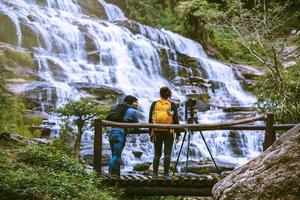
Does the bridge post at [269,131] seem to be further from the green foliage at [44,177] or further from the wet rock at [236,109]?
the wet rock at [236,109]

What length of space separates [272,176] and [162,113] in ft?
11.8

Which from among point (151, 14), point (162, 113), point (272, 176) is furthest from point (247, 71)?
point (272, 176)

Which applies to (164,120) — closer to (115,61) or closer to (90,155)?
(90,155)

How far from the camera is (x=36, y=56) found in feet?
59.0

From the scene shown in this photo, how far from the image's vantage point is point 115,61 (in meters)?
20.5

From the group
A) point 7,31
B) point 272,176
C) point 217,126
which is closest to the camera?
point 272,176

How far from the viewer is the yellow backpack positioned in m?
7.34

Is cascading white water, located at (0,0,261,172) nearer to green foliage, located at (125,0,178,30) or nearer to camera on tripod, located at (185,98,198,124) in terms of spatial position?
green foliage, located at (125,0,178,30)

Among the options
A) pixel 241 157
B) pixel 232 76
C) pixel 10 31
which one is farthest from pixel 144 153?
pixel 232 76

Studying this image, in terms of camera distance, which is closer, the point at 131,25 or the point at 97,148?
the point at 97,148

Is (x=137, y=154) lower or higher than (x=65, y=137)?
lower

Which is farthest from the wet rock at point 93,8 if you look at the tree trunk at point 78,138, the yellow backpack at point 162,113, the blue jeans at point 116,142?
the yellow backpack at point 162,113

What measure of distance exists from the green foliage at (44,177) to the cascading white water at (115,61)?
722 centimetres

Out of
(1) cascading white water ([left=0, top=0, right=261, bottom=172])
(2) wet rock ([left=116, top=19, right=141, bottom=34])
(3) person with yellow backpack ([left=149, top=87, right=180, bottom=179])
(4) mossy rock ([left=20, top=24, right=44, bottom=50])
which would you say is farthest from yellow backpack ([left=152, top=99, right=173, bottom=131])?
(2) wet rock ([left=116, top=19, right=141, bottom=34])
